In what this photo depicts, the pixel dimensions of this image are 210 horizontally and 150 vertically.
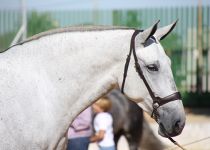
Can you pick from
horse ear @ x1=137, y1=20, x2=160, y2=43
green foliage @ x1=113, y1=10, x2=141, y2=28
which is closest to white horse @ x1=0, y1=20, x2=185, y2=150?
horse ear @ x1=137, y1=20, x2=160, y2=43

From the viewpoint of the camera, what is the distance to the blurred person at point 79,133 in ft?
23.3

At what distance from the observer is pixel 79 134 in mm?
7191

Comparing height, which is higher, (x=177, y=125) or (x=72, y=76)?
(x=72, y=76)

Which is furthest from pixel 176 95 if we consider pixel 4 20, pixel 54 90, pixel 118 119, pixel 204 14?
pixel 204 14

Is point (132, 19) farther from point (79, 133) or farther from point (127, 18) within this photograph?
point (79, 133)

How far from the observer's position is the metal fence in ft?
50.5

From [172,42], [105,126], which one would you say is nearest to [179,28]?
[172,42]

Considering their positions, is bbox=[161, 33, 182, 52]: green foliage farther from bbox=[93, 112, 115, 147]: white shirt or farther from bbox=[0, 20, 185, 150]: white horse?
bbox=[0, 20, 185, 150]: white horse

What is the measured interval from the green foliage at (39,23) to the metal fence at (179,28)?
17 centimetres

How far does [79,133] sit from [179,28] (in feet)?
28.7

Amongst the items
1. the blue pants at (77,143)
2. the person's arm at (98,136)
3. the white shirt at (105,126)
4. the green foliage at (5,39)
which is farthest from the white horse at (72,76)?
the green foliage at (5,39)

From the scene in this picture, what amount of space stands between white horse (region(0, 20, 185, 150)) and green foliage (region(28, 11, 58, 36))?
11097 mm

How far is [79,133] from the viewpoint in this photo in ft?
23.6

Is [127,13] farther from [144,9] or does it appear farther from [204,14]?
[204,14]
